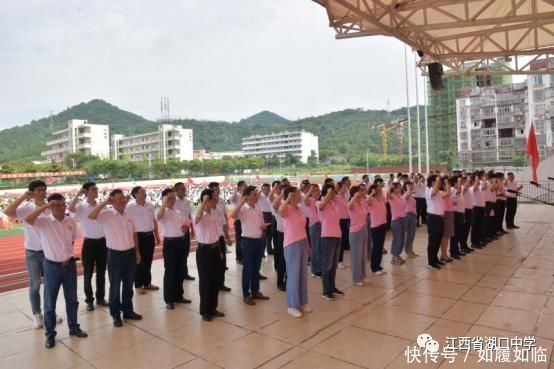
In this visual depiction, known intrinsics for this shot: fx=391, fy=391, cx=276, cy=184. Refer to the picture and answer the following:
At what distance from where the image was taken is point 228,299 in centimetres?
445

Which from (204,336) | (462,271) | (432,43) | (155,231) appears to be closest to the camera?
(204,336)

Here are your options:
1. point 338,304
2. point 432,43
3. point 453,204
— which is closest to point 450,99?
point 432,43

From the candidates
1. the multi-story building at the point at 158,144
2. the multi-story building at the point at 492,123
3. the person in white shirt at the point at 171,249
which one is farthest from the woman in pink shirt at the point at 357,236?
the multi-story building at the point at 158,144

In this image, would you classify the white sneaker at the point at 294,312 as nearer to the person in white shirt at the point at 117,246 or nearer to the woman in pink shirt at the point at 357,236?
the woman in pink shirt at the point at 357,236

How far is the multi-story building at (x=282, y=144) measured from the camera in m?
71.4

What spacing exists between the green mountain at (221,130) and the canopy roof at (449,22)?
2864 cm

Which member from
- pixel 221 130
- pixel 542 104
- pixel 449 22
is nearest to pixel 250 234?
pixel 449 22

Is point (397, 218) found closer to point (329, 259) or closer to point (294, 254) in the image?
point (329, 259)

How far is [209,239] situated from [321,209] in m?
1.25

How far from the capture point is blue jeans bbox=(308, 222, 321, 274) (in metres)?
5.13

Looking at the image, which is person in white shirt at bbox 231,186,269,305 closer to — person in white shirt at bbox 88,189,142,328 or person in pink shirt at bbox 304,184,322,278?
person in pink shirt at bbox 304,184,322,278

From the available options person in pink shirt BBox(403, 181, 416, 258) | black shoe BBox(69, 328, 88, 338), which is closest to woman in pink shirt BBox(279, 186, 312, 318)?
black shoe BBox(69, 328, 88, 338)

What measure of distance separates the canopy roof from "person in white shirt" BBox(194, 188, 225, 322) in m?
3.58

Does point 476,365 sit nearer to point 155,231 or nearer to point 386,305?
point 386,305
